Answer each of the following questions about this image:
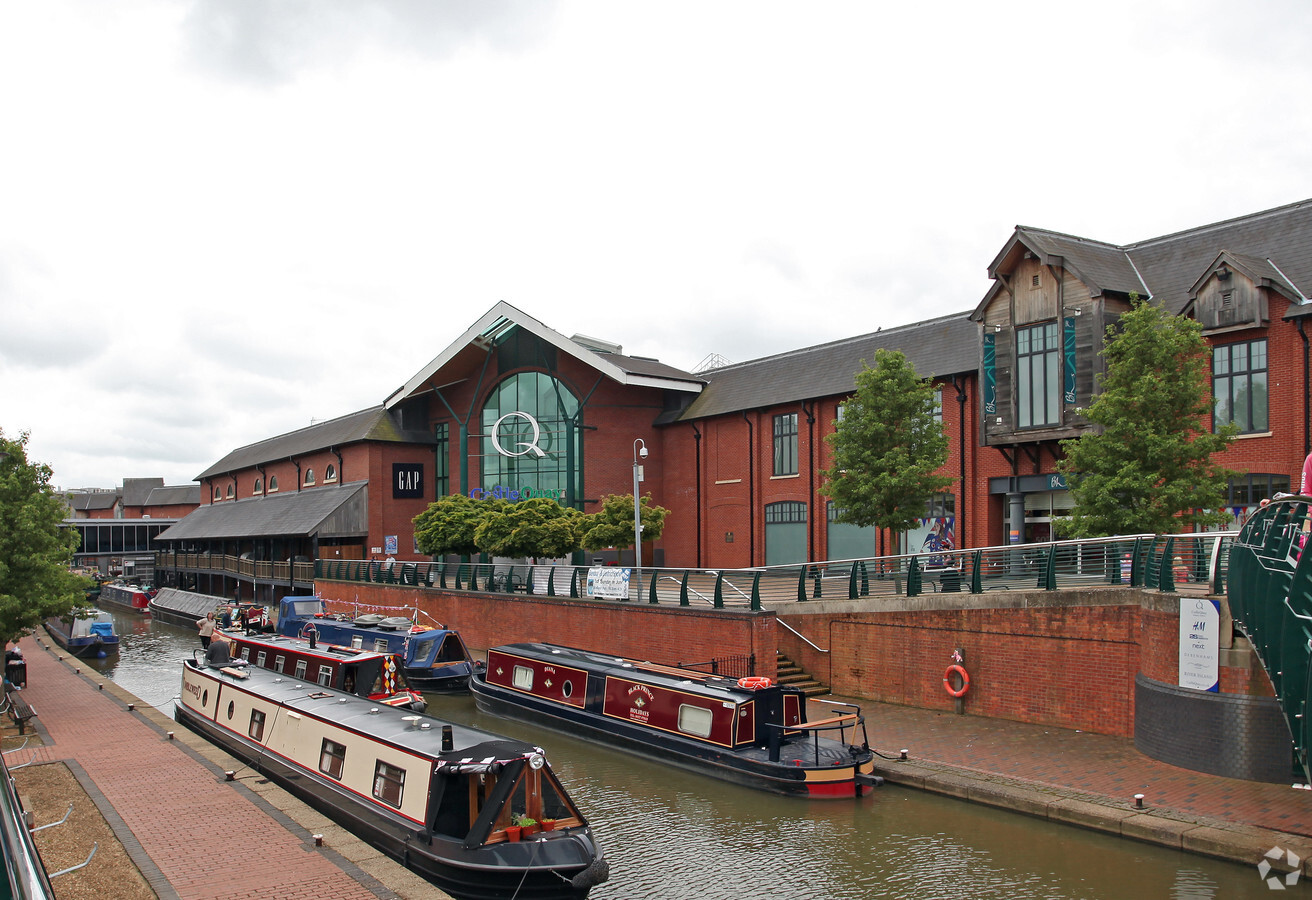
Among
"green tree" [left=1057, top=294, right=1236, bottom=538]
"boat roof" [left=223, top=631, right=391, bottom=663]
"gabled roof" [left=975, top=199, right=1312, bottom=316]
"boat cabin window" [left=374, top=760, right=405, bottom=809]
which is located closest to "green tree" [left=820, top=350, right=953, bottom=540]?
"gabled roof" [left=975, top=199, right=1312, bottom=316]

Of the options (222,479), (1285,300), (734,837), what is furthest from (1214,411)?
(222,479)

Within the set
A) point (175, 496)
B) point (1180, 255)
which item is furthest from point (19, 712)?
point (175, 496)

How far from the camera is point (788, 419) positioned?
32406 mm

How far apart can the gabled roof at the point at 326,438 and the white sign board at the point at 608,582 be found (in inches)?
827

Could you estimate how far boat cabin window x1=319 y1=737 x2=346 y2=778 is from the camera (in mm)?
12469

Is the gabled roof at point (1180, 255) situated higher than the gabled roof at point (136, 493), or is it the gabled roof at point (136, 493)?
the gabled roof at point (1180, 255)

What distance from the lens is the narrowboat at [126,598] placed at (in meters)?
51.8

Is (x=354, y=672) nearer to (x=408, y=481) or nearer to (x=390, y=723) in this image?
(x=390, y=723)

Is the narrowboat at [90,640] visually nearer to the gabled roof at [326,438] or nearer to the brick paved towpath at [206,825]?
the gabled roof at [326,438]

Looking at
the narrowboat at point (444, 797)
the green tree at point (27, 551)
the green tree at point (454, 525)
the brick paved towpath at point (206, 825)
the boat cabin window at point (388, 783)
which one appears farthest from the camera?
the green tree at point (454, 525)

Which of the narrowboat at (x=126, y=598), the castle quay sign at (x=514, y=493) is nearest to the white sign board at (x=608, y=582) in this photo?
the castle quay sign at (x=514, y=493)

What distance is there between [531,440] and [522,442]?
47 cm

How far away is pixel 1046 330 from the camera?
23.2 meters

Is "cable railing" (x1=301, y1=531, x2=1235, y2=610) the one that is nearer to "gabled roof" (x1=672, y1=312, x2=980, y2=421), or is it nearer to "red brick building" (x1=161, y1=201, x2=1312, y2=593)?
"red brick building" (x1=161, y1=201, x2=1312, y2=593)
